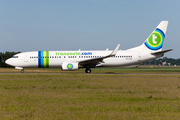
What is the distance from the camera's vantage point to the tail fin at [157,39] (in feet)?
106

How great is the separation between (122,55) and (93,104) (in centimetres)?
2363

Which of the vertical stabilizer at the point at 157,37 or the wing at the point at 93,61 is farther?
the vertical stabilizer at the point at 157,37

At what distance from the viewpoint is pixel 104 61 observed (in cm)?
3133

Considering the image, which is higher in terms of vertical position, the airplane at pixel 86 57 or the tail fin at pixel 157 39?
the tail fin at pixel 157 39

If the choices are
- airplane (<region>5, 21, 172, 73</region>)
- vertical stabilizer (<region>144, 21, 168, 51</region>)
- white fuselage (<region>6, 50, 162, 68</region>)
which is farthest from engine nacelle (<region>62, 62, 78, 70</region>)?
vertical stabilizer (<region>144, 21, 168, 51</region>)

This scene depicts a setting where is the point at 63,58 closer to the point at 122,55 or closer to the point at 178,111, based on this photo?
the point at 122,55

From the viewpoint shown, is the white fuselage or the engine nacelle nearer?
the engine nacelle

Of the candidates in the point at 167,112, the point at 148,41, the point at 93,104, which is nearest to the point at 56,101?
the point at 93,104

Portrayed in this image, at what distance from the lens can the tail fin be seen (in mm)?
32188

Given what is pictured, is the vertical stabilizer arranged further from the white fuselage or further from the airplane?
the white fuselage

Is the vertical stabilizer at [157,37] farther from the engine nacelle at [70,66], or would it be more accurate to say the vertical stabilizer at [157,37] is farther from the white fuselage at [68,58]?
the engine nacelle at [70,66]

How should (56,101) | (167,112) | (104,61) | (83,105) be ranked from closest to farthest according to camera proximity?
1. (167,112)
2. (83,105)
3. (56,101)
4. (104,61)

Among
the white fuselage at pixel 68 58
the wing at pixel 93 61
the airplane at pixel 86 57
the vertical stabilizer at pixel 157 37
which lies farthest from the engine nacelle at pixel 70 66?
the vertical stabilizer at pixel 157 37

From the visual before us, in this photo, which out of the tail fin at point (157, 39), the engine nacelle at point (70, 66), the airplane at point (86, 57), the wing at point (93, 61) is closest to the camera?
the wing at point (93, 61)
